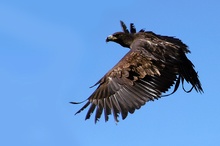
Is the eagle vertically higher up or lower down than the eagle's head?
lower down

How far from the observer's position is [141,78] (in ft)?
57.2

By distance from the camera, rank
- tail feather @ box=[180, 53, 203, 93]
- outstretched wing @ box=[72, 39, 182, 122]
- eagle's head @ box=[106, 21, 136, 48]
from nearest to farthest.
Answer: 1. outstretched wing @ box=[72, 39, 182, 122]
2. tail feather @ box=[180, 53, 203, 93]
3. eagle's head @ box=[106, 21, 136, 48]

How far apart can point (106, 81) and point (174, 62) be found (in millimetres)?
1664

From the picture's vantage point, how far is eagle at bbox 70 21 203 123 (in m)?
17.0

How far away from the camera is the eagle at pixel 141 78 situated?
17.0 m

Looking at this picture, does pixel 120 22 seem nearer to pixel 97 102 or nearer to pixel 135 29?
pixel 135 29

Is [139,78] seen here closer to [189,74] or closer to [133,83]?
[133,83]

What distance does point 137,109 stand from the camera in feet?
55.1

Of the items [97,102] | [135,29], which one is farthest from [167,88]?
[135,29]

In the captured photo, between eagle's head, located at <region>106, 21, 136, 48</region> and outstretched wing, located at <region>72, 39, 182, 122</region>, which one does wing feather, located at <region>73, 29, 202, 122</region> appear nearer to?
outstretched wing, located at <region>72, 39, 182, 122</region>

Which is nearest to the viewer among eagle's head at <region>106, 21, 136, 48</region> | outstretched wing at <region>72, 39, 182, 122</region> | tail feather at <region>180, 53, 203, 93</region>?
outstretched wing at <region>72, 39, 182, 122</region>

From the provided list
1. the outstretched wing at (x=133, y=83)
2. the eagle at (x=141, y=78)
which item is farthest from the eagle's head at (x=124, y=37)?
the outstretched wing at (x=133, y=83)

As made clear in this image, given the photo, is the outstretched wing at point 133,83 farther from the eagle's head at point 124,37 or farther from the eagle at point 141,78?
the eagle's head at point 124,37

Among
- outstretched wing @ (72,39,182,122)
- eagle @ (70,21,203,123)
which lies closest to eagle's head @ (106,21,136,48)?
eagle @ (70,21,203,123)
